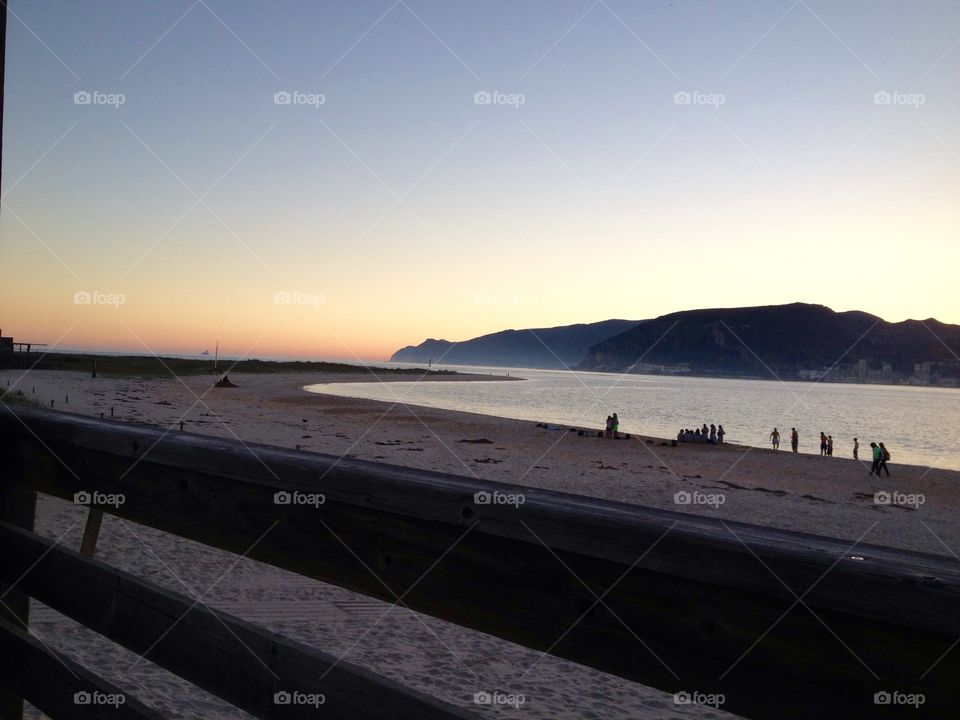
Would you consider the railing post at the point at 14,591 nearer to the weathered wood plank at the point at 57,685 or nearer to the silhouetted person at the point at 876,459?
the weathered wood plank at the point at 57,685

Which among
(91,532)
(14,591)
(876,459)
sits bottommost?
(14,591)

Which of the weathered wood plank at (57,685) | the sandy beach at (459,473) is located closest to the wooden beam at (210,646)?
the weathered wood plank at (57,685)

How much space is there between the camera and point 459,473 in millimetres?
19250

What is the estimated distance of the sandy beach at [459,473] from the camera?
5496 millimetres

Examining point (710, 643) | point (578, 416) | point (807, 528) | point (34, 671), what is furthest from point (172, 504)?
point (578, 416)

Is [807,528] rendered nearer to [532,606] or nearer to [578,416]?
[532,606]

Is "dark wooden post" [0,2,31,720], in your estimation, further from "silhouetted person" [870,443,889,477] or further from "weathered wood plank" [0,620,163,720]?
"silhouetted person" [870,443,889,477]

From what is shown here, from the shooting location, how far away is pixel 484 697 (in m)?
5.19

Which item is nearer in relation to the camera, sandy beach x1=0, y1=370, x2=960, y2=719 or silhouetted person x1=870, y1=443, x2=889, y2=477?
sandy beach x1=0, y1=370, x2=960, y2=719

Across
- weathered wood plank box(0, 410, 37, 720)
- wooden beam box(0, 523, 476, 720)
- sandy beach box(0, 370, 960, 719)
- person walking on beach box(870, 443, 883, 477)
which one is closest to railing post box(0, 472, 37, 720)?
weathered wood plank box(0, 410, 37, 720)

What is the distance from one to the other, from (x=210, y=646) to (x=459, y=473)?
57.7ft

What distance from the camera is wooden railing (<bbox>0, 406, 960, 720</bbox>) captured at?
1.13 m

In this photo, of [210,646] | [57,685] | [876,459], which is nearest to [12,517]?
[57,685]

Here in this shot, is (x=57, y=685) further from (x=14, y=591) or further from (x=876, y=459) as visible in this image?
(x=876, y=459)
